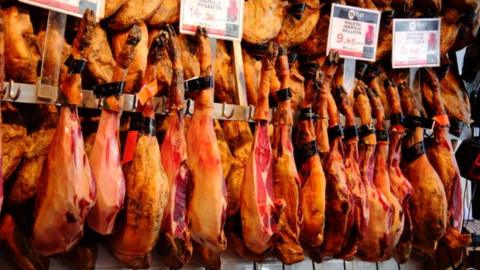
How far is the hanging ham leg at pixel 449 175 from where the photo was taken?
3588 millimetres

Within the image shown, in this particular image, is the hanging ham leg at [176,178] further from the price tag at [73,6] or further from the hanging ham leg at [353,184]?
the hanging ham leg at [353,184]

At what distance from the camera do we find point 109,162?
7.70ft

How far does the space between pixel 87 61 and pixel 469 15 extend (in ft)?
8.54

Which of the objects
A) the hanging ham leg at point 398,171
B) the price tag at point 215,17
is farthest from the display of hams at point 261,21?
the hanging ham leg at point 398,171

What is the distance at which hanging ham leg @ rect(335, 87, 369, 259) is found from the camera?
309 centimetres

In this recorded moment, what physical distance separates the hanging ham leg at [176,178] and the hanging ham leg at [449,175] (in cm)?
175

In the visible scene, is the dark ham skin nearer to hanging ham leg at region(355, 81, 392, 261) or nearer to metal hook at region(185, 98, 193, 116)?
hanging ham leg at region(355, 81, 392, 261)

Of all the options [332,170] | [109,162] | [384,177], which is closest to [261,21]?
[332,170]

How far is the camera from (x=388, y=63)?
3.91 m

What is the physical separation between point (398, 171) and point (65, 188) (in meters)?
1.97

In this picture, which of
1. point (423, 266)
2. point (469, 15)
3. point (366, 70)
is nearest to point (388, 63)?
point (366, 70)

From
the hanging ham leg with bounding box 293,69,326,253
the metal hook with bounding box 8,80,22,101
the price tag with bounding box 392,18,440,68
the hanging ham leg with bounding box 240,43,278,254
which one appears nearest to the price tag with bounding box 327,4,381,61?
the price tag with bounding box 392,18,440,68

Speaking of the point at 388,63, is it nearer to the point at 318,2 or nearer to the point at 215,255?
the point at 318,2

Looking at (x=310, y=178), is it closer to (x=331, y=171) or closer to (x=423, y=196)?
(x=331, y=171)
